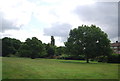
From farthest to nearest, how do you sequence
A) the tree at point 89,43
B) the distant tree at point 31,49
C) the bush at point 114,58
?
the distant tree at point 31,49 → the bush at point 114,58 → the tree at point 89,43

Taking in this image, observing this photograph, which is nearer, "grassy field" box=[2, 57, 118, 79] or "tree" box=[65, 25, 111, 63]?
"grassy field" box=[2, 57, 118, 79]

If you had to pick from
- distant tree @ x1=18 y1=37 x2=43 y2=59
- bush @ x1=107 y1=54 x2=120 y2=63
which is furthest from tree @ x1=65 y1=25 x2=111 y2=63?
distant tree @ x1=18 y1=37 x2=43 y2=59

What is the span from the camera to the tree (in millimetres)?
45938

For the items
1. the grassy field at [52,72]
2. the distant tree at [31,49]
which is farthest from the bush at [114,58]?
the distant tree at [31,49]

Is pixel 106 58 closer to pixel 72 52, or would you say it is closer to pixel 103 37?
pixel 103 37

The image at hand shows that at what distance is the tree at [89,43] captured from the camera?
45.9 metres

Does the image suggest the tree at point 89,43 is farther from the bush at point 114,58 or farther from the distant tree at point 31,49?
the distant tree at point 31,49

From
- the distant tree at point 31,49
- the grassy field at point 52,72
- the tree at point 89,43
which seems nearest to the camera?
the grassy field at point 52,72

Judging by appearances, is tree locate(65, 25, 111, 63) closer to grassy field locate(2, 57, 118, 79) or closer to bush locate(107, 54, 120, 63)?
bush locate(107, 54, 120, 63)

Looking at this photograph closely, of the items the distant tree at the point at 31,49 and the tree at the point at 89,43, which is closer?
the tree at the point at 89,43

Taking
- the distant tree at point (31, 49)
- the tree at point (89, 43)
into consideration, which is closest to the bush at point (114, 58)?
the tree at point (89, 43)

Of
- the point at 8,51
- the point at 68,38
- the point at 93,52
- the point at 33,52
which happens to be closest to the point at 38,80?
the point at 93,52

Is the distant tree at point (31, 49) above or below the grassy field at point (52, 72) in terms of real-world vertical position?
above

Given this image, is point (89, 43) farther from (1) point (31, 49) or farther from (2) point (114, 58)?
(1) point (31, 49)
